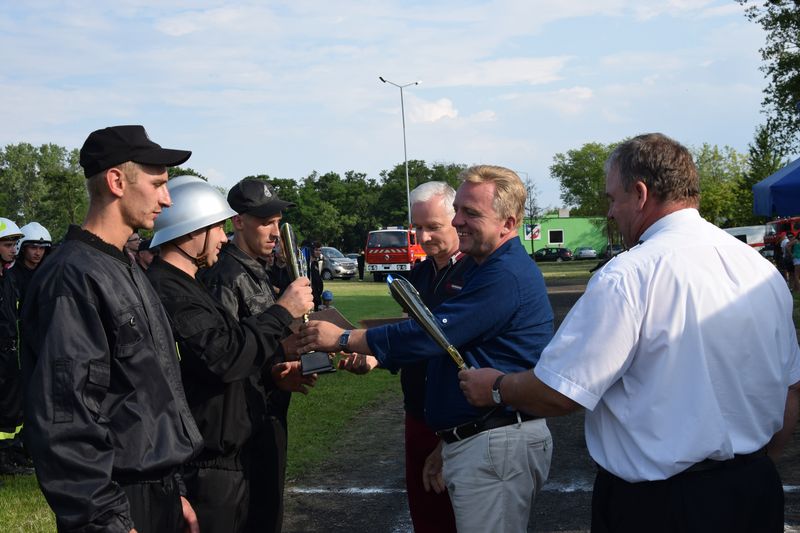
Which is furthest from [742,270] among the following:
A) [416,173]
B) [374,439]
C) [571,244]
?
[416,173]

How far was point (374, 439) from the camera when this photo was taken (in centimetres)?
838

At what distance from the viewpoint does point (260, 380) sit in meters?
4.18

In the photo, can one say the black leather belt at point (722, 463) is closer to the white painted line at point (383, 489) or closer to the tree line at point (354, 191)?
the white painted line at point (383, 489)

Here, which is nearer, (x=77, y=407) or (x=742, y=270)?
(x=77, y=407)

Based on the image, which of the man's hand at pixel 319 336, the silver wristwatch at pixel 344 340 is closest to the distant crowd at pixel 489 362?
the silver wristwatch at pixel 344 340

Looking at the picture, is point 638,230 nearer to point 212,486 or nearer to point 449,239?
point 449,239

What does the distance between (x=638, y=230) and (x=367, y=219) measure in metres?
99.1

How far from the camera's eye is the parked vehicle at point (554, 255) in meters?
84.4

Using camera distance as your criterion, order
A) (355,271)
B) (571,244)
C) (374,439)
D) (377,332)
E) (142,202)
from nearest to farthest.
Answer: (142,202), (377,332), (374,439), (355,271), (571,244)

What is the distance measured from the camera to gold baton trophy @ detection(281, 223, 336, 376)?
3.98 m

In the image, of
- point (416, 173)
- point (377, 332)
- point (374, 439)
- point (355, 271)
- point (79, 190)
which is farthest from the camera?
point (416, 173)

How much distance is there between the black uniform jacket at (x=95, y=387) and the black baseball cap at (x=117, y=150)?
0.25m

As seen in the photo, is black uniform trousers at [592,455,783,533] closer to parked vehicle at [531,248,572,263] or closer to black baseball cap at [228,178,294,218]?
black baseball cap at [228,178,294,218]

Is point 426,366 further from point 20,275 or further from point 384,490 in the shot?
point 20,275
